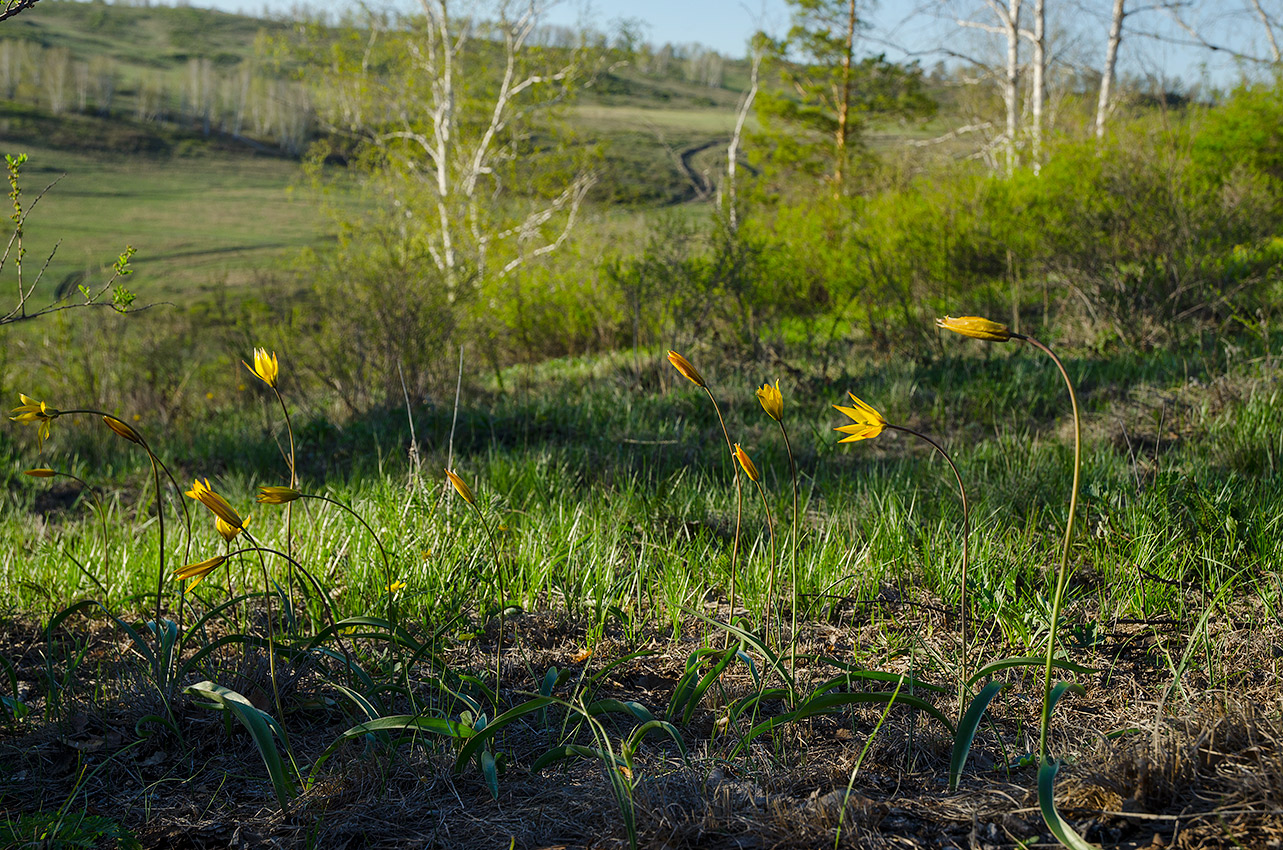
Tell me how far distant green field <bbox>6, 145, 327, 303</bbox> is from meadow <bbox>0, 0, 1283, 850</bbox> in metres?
24.5

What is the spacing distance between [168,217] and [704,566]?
2051 inches

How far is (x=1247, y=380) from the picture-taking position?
4.24 m

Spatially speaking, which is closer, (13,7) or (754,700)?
(754,700)

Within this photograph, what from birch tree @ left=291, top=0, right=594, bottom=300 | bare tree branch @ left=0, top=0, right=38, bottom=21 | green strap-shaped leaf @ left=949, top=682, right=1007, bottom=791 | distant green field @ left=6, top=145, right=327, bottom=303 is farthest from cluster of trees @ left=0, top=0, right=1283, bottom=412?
distant green field @ left=6, top=145, right=327, bottom=303

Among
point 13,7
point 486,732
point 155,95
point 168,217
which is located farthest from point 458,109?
point 155,95

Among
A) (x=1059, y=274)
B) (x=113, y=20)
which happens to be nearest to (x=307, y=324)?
(x=1059, y=274)

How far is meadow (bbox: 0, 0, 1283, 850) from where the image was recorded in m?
1.52

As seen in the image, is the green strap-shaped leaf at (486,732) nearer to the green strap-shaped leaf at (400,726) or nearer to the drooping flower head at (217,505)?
the green strap-shaped leaf at (400,726)

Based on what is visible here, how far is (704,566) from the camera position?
105 inches

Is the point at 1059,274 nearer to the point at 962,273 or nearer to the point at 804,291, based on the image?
the point at 962,273

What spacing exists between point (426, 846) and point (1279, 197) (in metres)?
9.80

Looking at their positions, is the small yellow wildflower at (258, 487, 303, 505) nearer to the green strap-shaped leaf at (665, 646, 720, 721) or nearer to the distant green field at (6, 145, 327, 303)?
the green strap-shaped leaf at (665, 646, 720, 721)

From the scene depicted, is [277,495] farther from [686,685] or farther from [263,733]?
[686,685]

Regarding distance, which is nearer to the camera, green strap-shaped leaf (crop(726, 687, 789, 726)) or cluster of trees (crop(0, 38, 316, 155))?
green strap-shaped leaf (crop(726, 687, 789, 726))
